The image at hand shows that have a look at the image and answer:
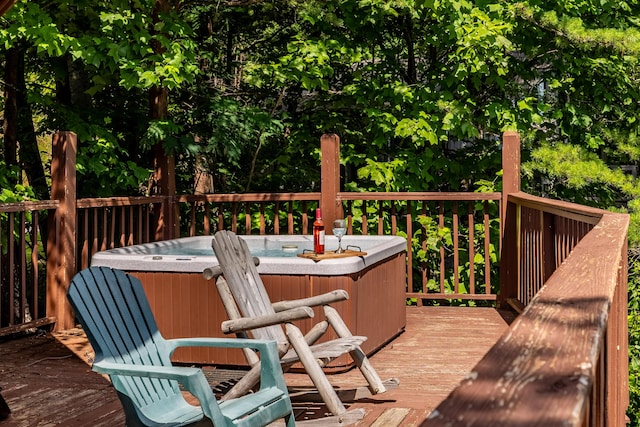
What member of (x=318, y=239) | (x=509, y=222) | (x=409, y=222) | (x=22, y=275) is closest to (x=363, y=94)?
(x=409, y=222)

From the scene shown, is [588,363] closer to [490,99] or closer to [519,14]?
[519,14]

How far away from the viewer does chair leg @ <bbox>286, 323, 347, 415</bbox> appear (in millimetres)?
3830

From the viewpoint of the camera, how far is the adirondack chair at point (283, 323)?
3.81 m

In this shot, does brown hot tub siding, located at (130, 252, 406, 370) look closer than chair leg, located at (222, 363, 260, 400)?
No

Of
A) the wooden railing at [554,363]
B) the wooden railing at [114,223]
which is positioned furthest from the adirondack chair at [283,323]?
the wooden railing at [114,223]

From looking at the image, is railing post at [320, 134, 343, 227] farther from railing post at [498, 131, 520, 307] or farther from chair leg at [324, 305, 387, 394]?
chair leg at [324, 305, 387, 394]

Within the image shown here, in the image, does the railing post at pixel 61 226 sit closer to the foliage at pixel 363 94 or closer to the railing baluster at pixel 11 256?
the railing baluster at pixel 11 256

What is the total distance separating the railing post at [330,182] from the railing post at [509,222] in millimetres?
1368

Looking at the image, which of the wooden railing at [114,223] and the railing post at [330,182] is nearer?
Result: the wooden railing at [114,223]

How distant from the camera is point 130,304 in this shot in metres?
3.44

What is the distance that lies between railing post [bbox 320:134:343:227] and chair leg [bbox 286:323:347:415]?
343cm

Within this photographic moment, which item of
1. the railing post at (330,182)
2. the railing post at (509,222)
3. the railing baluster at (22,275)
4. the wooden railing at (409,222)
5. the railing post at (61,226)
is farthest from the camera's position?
the wooden railing at (409,222)

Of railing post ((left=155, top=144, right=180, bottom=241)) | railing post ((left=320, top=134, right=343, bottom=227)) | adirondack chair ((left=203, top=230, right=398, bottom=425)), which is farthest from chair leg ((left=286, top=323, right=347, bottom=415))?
railing post ((left=155, top=144, right=180, bottom=241))

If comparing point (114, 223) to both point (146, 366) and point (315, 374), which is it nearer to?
point (315, 374)
